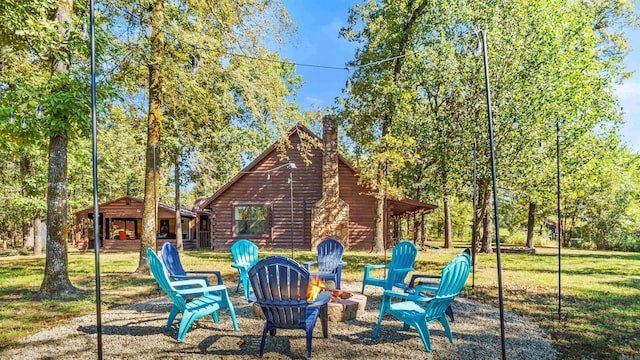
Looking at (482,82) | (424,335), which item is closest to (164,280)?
(424,335)

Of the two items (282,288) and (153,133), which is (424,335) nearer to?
(282,288)

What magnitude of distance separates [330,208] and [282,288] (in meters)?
12.0

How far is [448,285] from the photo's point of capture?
3.93 meters

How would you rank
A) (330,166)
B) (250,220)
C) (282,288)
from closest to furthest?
(282,288)
(330,166)
(250,220)

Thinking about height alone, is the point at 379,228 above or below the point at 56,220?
below

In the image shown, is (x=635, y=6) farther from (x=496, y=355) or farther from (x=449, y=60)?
(x=496, y=355)

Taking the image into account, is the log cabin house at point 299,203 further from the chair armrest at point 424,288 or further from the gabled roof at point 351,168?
the chair armrest at point 424,288

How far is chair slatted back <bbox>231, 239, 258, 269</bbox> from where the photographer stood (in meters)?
6.44

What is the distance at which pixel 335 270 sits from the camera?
657cm

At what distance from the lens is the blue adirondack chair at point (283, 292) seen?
363cm

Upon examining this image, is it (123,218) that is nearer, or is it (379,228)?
(379,228)

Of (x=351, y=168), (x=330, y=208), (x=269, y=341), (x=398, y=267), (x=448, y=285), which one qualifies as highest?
(x=351, y=168)

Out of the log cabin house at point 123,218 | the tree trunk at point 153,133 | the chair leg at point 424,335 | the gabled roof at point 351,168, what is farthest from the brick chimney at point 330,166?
the chair leg at point 424,335

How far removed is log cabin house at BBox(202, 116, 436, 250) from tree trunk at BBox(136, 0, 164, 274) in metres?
6.60
